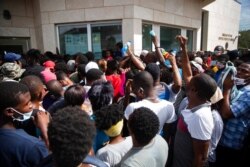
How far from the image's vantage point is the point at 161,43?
841 cm

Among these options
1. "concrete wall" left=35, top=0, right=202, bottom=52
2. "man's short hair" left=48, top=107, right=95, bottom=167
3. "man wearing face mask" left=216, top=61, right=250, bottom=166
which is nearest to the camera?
"man's short hair" left=48, top=107, right=95, bottom=167

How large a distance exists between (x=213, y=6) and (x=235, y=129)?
12285 millimetres

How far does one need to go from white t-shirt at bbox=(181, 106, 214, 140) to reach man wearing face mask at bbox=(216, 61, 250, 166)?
50 centimetres

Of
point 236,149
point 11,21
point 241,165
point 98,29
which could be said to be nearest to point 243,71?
point 236,149

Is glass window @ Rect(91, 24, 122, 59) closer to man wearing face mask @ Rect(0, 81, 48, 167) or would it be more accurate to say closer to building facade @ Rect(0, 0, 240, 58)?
building facade @ Rect(0, 0, 240, 58)

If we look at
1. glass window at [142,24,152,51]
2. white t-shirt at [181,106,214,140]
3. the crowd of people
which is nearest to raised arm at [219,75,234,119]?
the crowd of people

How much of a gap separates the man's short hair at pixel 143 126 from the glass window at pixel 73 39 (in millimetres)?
5798

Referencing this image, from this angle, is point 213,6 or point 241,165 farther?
point 213,6

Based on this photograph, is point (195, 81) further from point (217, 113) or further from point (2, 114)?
point (2, 114)

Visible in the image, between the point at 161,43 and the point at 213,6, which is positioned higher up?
the point at 213,6

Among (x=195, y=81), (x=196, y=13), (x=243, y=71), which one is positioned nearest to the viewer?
(x=195, y=81)

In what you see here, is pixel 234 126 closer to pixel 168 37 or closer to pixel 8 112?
pixel 8 112

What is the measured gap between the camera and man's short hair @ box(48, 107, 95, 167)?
1.08 m

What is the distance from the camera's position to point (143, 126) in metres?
1.60
